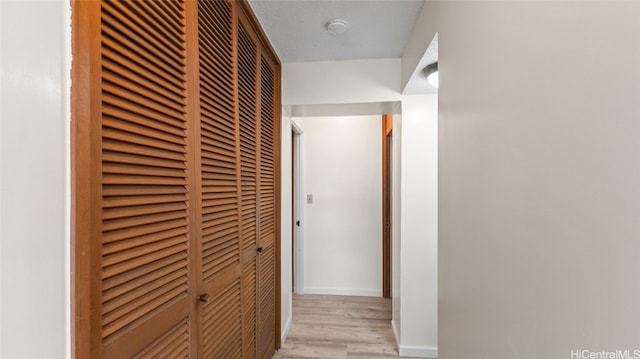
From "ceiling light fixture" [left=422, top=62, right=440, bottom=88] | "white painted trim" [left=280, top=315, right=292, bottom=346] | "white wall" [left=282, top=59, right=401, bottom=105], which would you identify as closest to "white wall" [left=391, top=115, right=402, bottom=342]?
"white wall" [left=282, top=59, right=401, bottom=105]

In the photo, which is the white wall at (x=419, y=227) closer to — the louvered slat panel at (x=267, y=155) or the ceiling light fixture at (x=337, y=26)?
the ceiling light fixture at (x=337, y=26)

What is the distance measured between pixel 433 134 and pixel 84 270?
7.54ft

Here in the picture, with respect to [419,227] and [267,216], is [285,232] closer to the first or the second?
[267,216]

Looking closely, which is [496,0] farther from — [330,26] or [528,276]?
[330,26]

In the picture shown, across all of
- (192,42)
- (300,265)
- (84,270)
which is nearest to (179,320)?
(84,270)

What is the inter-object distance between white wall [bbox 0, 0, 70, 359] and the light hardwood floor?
6.98 ft

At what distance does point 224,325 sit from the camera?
137 centimetres

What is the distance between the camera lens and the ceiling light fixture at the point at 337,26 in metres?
1.83

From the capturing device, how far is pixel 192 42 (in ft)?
3.49

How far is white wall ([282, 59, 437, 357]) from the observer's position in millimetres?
2367

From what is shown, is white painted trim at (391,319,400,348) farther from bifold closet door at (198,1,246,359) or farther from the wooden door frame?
bifold closet door at (198,1,246,359)

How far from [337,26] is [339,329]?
2557 millimetres

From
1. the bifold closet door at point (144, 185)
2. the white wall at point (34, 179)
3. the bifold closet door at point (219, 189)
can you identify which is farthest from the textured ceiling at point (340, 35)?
the white wall at point (34, 179)

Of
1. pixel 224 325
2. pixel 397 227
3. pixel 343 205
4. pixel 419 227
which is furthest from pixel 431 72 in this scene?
pixel 343 205
